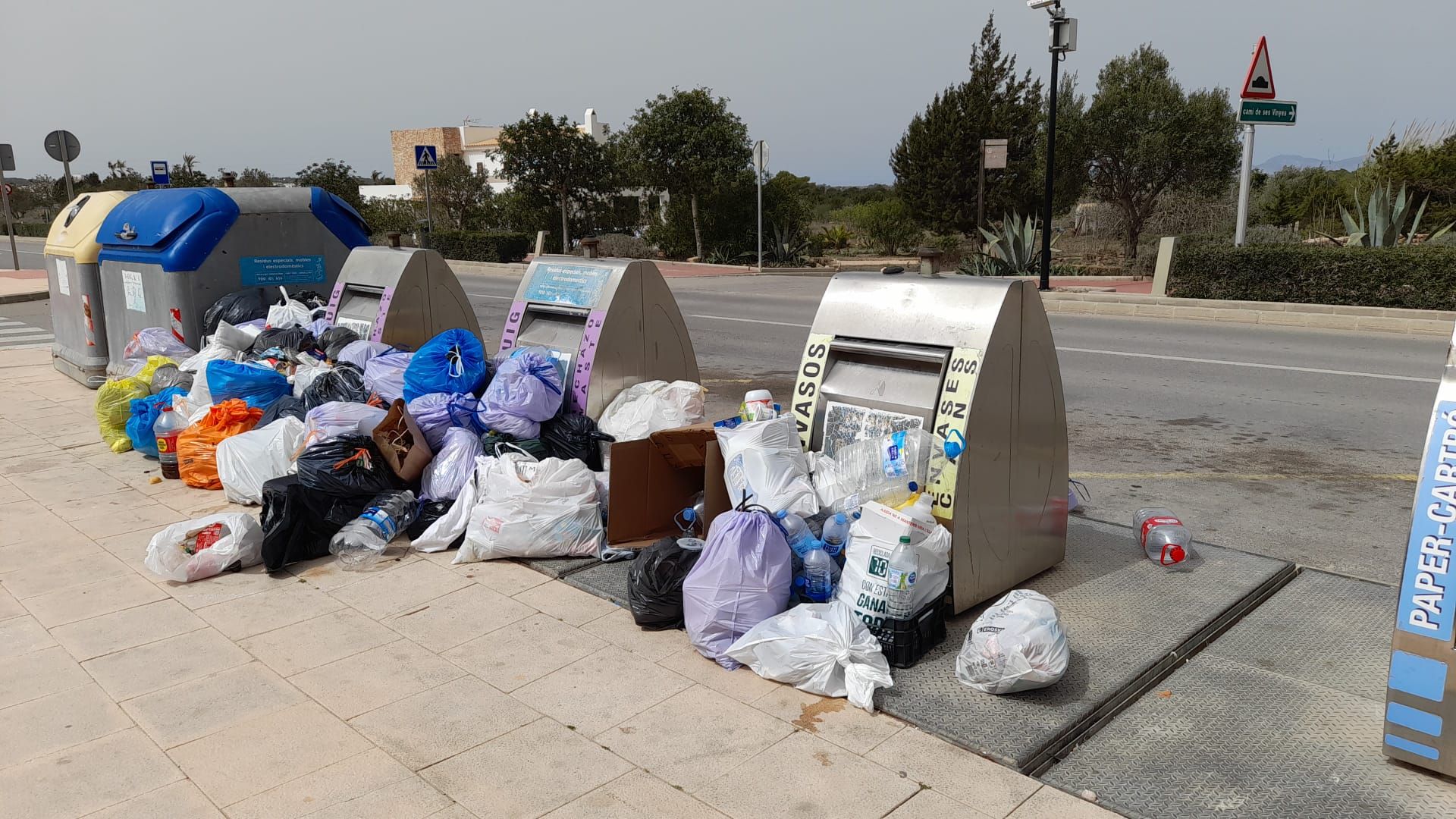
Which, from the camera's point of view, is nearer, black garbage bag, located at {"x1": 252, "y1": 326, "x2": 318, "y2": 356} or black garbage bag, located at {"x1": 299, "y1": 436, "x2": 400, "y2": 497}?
black garbage bag, located at {"x1": 299, "y1": 436, "x2": 400, "y2": 497}

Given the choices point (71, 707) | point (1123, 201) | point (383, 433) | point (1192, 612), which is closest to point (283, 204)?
point (383, 433)

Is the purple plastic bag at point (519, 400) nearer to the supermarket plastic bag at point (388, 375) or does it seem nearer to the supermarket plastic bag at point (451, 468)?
the supermarket plastic bag at point (451, 468)

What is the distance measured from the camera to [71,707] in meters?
3.58

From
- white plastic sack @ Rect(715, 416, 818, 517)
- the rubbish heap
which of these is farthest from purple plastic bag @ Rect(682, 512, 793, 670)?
white plastic sack @ Rect(715, 416, 818, 517)

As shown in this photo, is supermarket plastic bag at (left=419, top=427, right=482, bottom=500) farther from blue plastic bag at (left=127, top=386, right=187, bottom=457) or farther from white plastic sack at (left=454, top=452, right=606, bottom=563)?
blue plastic bag at (left=127, top=386, right=187, bottom=457)

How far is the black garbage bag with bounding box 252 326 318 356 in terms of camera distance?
7.55m

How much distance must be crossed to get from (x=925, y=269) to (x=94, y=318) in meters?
8.62

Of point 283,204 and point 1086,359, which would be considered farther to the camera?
point 1086,359

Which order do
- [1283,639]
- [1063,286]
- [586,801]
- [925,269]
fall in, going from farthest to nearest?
[1063,286] < [925,269] < [1283,639] < [586,801]

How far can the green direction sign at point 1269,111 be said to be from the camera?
13688 millimetres

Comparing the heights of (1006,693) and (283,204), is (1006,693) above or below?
below

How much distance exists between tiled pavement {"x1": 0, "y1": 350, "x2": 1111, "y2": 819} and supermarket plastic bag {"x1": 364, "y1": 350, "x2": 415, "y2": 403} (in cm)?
154

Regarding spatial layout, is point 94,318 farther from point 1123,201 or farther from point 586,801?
point 1123,201

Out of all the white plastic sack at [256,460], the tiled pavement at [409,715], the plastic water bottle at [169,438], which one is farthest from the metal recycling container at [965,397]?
the plastic water bottle at [169,438]
